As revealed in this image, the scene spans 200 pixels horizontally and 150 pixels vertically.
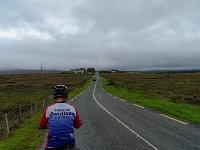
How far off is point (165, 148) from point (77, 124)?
217 inches

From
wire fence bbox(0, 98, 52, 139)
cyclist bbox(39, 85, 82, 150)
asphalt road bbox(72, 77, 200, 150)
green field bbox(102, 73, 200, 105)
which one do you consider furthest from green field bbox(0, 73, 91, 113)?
cyclist bbox(39, 85, 82, 150)

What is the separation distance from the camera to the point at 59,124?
18.6 feet

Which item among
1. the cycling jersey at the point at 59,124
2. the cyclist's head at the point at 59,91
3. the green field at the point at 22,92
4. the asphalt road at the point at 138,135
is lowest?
the green field at the point at 22,92

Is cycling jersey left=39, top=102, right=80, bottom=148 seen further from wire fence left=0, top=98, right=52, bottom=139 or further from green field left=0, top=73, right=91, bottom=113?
green field left=0, top=73, right=91, bottom=113

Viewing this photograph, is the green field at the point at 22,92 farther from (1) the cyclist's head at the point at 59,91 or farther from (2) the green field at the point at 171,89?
(1) the cyclist's head at the point at 59,91

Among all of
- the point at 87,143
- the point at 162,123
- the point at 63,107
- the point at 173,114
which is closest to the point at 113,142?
the point at 87,143

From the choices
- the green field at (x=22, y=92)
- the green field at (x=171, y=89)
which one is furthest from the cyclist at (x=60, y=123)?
the green field at (x=171, y=89)

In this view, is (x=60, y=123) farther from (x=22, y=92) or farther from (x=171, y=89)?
(x=171, y=89)

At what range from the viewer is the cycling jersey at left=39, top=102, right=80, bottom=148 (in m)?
5.60

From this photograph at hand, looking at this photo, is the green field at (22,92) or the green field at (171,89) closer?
the green field at (22,92)

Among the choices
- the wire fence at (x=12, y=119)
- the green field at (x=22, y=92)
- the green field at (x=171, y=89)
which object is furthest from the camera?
the green field at (x=171, y=89)

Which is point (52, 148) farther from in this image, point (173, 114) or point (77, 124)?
point (173, 114)

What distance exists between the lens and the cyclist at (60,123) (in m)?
5.60

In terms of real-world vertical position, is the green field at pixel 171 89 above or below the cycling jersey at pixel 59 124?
below
